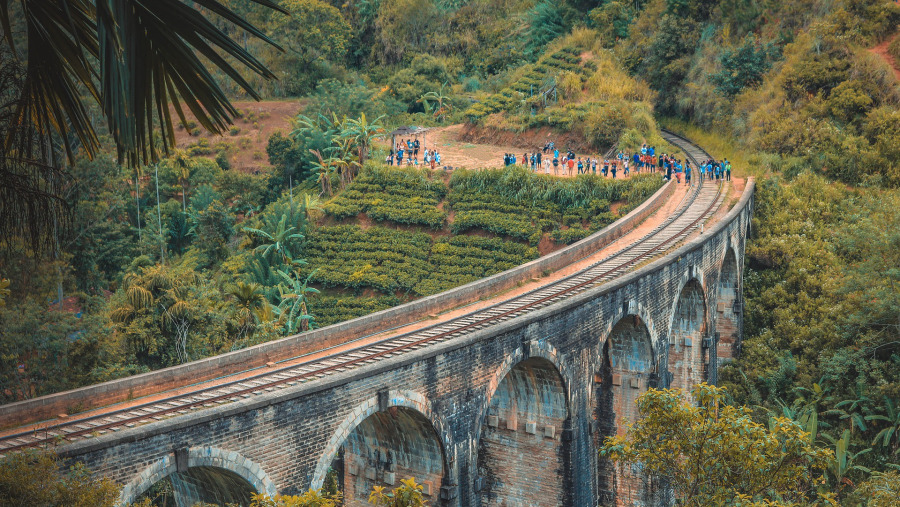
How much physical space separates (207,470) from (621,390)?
15.9m

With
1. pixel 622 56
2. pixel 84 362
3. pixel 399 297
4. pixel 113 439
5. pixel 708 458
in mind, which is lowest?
pixel 399 297

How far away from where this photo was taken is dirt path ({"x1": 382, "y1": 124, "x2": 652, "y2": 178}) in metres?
52.4

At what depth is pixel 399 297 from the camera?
4416cm

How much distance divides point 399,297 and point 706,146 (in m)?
21.7

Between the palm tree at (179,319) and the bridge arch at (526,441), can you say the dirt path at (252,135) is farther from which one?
the bridge arch at (526,441)

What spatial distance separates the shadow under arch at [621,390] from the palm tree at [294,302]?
1453 cm

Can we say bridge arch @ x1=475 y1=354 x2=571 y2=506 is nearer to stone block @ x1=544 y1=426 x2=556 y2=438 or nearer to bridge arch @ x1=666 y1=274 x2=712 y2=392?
stone block @ x1=544 y1=426 x2=556 y2=438

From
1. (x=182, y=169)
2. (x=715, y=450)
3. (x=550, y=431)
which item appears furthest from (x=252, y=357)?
(x=182, y=169)

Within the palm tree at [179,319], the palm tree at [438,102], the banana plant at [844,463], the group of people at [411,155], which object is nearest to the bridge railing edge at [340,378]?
the banana plant at [844,463]

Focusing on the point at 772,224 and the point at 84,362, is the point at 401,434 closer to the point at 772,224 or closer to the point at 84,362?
the point at 84,362

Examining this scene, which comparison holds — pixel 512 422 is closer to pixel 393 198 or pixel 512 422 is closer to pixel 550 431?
pixel 550 431

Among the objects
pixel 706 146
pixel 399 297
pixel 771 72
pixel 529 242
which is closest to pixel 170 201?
pixel 399 297

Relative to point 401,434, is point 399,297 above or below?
below

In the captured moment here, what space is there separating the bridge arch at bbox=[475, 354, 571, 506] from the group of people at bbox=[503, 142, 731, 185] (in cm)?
2352
